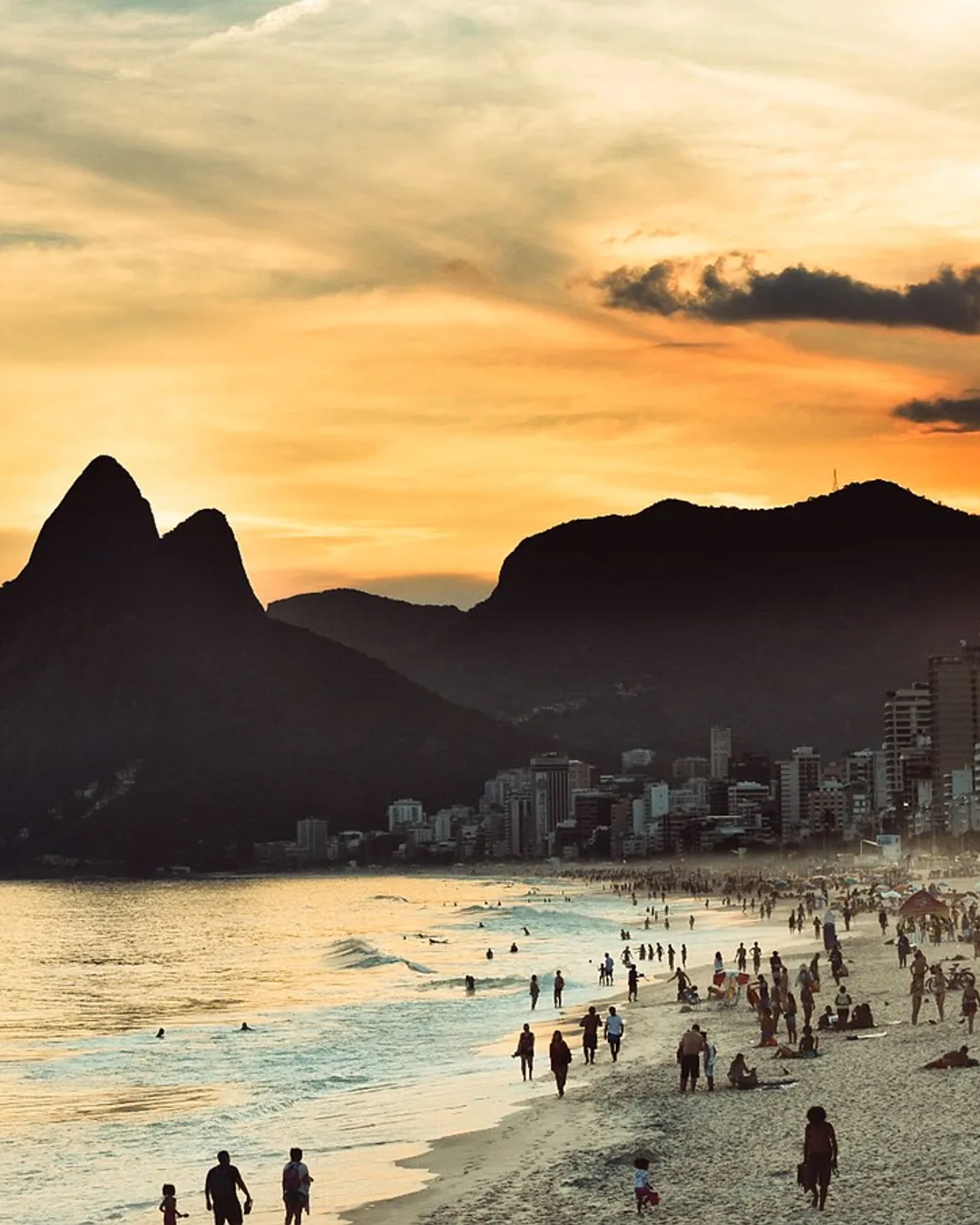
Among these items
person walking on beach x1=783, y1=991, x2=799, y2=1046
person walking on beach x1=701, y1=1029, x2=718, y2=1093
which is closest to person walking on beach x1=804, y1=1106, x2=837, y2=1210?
person walking on beach x1=701, y1=1029, x2=718, y2=1093

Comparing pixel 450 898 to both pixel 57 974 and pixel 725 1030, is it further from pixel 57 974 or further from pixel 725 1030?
pixel 725 1030

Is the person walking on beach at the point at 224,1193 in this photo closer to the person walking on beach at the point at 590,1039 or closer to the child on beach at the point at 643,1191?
the child on beach at the point at 643,1191

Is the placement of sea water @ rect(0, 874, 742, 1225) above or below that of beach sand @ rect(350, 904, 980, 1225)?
below

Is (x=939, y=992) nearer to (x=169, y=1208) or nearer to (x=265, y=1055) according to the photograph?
(x=265, y=1055)

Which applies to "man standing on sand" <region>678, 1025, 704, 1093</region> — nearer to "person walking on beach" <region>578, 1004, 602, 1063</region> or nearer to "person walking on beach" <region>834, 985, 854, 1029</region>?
"person walking on beach" <region>578, 1004, 602, 1063</region>

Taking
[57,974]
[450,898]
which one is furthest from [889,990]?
[450,898]

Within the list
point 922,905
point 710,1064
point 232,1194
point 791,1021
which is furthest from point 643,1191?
point 922,905
